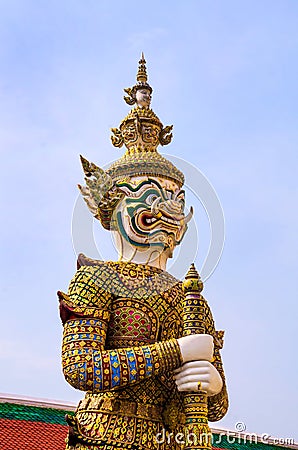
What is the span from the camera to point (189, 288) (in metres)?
4.62

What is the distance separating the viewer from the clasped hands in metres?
4.47

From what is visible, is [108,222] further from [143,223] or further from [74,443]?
[74,443]

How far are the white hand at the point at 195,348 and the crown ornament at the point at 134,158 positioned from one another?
1.27m

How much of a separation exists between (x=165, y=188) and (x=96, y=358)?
1.52 metres

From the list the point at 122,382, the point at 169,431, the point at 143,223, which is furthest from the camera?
the point at 143,223

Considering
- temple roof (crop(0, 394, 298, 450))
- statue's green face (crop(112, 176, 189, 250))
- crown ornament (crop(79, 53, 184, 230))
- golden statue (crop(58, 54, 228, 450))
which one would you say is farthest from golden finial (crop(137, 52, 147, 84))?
temple roof (crop(0, 394, 298, 450))

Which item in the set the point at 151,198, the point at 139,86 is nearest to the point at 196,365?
the point at 151,198

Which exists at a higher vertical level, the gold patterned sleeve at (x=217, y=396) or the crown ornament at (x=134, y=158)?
the crown ornament at (x=134, y=158)

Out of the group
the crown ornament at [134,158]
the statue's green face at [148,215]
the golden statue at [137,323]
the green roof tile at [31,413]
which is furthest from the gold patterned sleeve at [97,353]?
the green roof tile at [31,413]

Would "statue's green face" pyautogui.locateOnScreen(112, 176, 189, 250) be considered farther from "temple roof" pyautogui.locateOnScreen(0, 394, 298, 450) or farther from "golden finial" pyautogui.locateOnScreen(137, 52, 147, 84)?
→ "temple roof" pyautogui.locateOnScreen(0, 394, 298, 450)

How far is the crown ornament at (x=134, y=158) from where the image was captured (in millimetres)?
5320

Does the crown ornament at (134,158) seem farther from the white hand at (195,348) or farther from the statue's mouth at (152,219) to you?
the white hand at (195,348)

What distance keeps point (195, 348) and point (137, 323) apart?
20.0 inches

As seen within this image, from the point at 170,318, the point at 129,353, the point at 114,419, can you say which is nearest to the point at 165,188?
the point at 170,318
